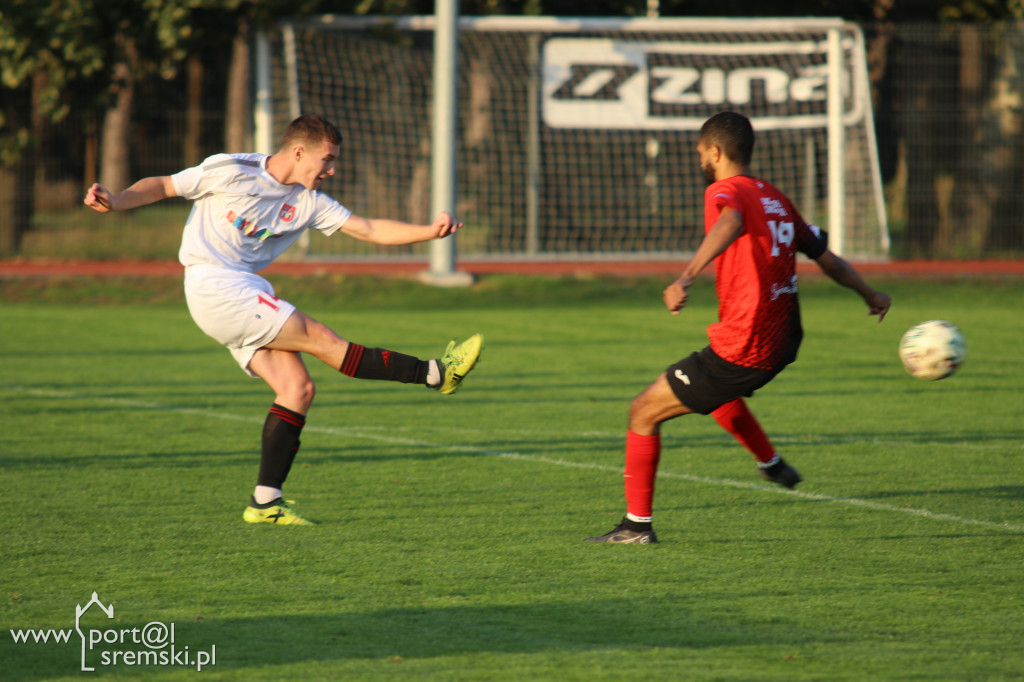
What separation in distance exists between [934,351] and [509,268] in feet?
38.8

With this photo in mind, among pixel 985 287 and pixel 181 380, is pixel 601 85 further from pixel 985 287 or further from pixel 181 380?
pixel 181 380

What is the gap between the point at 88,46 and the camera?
16125mm

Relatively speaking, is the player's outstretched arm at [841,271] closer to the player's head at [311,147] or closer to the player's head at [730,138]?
the player's head at [730,138]

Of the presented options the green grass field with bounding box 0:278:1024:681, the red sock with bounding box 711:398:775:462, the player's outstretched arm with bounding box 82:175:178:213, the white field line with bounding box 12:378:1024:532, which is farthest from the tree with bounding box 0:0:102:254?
the red sock with bounding box 711:398:775:462

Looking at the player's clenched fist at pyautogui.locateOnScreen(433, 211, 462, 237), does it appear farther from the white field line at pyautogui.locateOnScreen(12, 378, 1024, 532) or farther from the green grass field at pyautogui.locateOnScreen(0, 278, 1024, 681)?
the white field line at pyautogui.locateOnScreen(12, 378, 1024, 532)

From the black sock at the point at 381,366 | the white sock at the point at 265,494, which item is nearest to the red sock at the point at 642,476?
the black sock at the point at 381,366

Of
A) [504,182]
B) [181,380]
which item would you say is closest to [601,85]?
[504,182]

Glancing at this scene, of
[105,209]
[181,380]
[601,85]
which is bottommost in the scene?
[181,380]

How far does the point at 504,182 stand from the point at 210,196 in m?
13.2

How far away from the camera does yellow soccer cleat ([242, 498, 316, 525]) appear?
206 inches

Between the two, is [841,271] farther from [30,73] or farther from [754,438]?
[30,73]

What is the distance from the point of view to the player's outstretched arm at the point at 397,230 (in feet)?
17.5

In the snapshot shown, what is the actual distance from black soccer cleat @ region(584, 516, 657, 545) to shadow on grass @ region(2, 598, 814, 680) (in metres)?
0.80

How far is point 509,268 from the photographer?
1706 centimetres
